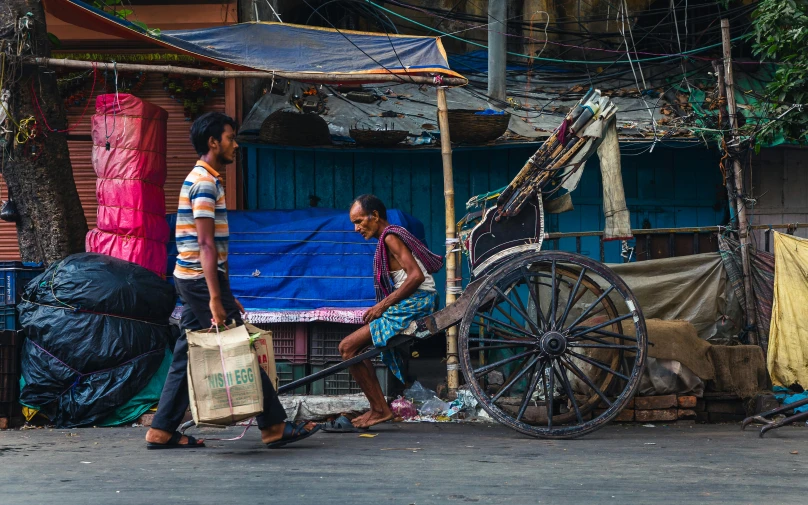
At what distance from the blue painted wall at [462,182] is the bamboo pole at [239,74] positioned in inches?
110

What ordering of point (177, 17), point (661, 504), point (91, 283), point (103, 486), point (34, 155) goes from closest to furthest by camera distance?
point (661, 504), point (103, 486), point (91, 283), point (34, 155), point (177, 17)

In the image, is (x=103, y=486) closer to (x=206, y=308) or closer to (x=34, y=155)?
(x=206, y=308)

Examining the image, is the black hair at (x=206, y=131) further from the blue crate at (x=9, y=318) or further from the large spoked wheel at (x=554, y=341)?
the blue crate at (x=9, y=318)

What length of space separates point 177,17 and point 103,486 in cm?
642

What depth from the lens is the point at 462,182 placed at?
995cm

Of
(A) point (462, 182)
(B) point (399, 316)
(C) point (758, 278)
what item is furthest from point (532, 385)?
(A) point (462, 182)

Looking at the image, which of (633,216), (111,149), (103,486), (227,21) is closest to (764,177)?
(633,216)

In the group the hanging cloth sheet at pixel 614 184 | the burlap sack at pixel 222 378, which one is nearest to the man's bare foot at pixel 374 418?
the burlap sack at pixel 222 378

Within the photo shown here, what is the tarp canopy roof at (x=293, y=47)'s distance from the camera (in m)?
6.70

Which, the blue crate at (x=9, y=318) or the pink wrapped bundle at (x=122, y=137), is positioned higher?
the pink wrapped bundle at (x=122, y=137)

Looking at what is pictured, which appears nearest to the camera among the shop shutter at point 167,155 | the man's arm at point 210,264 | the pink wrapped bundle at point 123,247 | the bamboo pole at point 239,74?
the man's arm at point 210,264

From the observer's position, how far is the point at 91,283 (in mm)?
6371

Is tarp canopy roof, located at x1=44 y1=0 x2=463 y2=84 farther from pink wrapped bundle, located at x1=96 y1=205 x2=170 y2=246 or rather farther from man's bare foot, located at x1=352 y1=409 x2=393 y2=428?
man's bare foot, located at x1=352 y1=409 x2=393 y2=428

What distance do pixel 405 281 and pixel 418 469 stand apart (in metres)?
1.52
